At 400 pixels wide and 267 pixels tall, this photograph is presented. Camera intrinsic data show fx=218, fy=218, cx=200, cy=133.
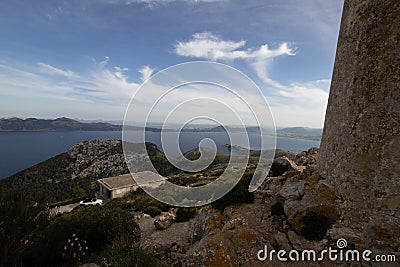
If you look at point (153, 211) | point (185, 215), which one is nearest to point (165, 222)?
point (185, 215)

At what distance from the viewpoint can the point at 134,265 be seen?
173 inches

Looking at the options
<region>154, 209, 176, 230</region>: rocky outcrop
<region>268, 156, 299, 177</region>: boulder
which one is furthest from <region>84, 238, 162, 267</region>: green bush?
<region>268, 156, 299, 177</region>: boulder

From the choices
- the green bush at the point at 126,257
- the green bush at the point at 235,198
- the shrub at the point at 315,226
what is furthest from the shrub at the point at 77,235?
the shrub at the point at 315,226

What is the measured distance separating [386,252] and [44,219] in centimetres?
702

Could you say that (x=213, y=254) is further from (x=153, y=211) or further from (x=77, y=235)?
(x=153, y=211)

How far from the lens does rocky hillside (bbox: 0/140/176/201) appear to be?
1561 inches

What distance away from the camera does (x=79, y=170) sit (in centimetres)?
4788

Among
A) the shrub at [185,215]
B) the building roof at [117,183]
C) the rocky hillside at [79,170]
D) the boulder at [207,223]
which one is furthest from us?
the rocky hillside at [79,170]

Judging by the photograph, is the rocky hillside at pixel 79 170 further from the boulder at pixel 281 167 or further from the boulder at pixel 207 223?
the boulder at pixel 207 223

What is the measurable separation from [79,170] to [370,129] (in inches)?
2103

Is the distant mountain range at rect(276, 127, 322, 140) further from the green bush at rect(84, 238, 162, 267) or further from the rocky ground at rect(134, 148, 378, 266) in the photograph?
the green bush at rect(84, 238, 162, 267)

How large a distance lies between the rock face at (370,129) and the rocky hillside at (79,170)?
1407 inches

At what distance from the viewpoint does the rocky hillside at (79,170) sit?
130 feet

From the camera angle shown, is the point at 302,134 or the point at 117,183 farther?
the point at 302,134
